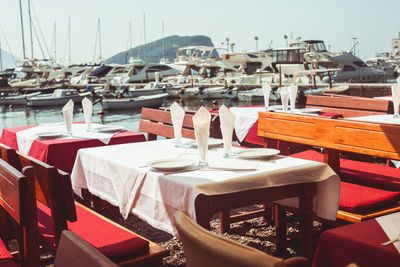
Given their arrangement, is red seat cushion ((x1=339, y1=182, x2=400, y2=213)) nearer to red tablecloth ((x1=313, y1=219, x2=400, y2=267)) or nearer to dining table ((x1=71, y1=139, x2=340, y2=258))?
dining table ((x1=71, y1=139, x2=340, y2=258))

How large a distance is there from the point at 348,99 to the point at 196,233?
5.24m

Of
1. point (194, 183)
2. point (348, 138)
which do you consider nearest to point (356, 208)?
point (348, 138)

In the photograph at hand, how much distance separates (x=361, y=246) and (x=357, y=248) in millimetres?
16

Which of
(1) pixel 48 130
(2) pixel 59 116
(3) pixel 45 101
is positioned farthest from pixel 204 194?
(3) pixel 45 101

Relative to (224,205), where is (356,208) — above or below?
below

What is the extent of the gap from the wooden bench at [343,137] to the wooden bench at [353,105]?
1.83 meters

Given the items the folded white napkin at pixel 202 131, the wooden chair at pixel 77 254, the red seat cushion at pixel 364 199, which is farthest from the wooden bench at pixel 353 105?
the wooden chair at pixel 77 254

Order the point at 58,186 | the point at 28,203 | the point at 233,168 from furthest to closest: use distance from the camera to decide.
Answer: the point at 233,168 → the point at 58,186 → the point at 28,203

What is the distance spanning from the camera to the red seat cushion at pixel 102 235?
2.56 metres

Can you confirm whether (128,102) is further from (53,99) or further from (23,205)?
(23,205)

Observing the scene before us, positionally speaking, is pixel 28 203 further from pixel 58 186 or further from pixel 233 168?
pixel 233 168

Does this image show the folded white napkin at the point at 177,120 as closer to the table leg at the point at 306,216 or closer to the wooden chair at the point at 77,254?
the table leg at the point at 306,216

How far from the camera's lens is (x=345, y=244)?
5.73ft

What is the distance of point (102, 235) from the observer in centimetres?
277
